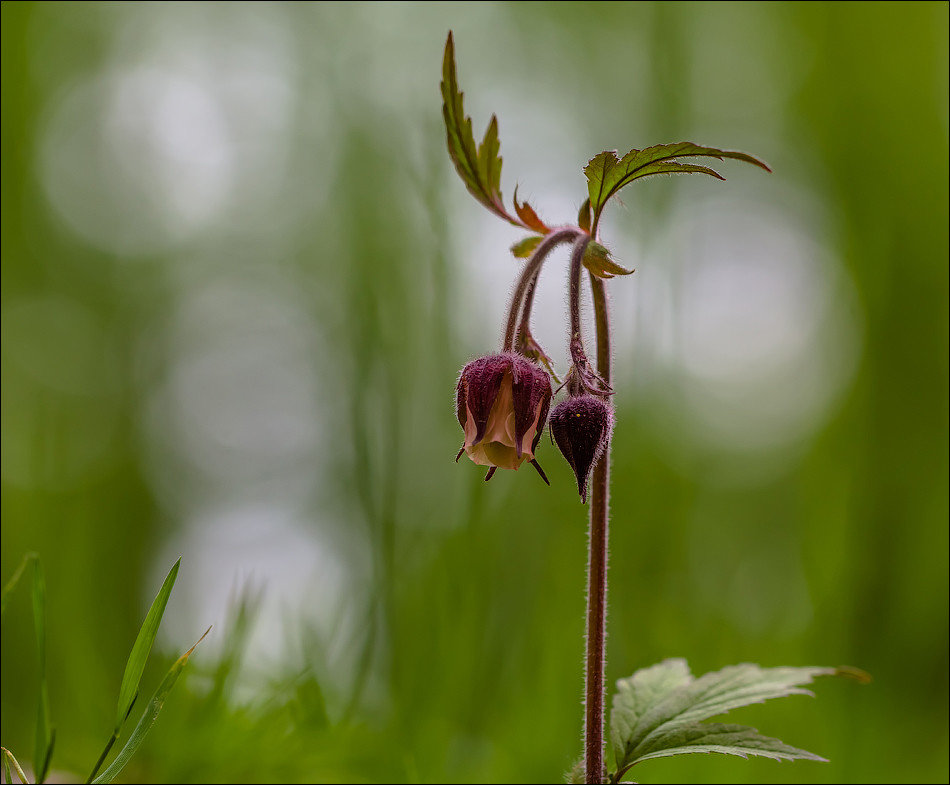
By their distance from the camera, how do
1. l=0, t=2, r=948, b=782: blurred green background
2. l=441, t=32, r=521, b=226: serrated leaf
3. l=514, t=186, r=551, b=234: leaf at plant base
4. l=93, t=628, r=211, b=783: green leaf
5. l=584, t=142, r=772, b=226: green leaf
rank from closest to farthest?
l=93, t=628, r=211, b=783: green leaf < l=584, t=142, r=772, b=226: green leaf < l=441, t=32, r=521, b=226: serrated leaf < l=514, t=186, r=551, b=234: leaf at plant base < l=0, t=2, r=948, b=782: blurred green background

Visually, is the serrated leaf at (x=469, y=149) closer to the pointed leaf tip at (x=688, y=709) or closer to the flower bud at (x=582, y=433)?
the flower bud at (x=582, y=433)

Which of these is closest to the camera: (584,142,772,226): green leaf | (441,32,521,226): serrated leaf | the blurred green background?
(584,142,772,226): green leaf

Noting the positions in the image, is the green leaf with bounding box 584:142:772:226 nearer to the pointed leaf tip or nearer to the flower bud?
the flower bud

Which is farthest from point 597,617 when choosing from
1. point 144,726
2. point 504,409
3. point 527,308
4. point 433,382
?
point 433,382

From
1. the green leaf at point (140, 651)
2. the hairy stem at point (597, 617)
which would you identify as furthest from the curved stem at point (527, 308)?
the green leaf at point (140, 651)

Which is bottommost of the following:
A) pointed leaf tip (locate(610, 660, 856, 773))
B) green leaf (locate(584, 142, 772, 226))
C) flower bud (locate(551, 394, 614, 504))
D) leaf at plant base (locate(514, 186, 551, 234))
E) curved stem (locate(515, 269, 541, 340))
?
pointed leaf tip (locate(610, 660, 856, 773))

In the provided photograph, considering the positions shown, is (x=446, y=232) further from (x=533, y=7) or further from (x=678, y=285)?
(x=533, y=7)

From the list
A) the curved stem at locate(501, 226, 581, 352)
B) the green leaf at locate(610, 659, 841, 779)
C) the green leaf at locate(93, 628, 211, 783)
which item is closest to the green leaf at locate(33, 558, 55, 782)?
the green leaf at locate(93, 628, 211, 783)

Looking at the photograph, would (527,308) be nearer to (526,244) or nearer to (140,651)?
(526,244)
